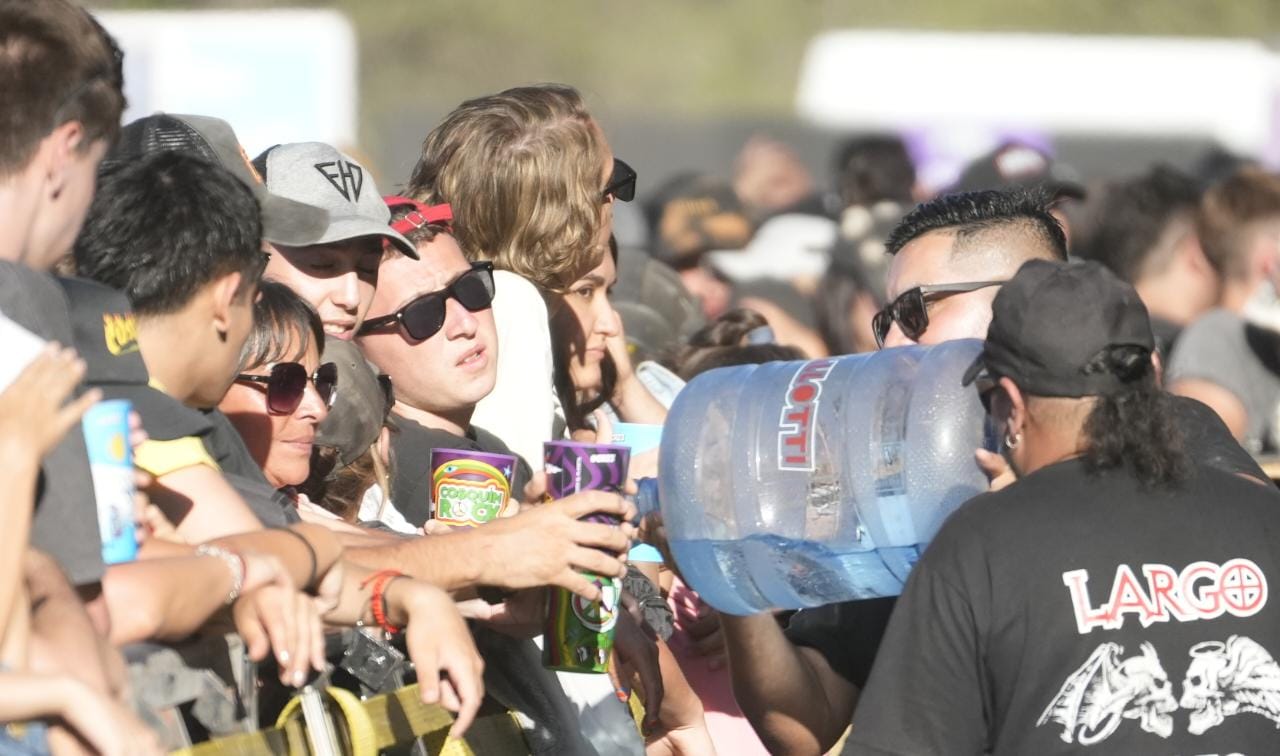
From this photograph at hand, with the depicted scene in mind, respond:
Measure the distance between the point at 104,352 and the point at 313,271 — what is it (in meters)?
1.55

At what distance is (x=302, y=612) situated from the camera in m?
3.43

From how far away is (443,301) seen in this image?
5090 mm

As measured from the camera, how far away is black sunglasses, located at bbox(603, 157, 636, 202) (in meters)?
5.54

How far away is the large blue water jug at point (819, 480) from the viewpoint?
14.1 ft

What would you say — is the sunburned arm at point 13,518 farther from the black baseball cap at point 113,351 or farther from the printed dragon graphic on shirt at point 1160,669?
the printed dragon graphic on shirt at point 1160,669

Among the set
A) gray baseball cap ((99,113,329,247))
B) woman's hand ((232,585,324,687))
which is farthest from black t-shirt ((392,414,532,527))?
woman's hand ((232,585,324,687))

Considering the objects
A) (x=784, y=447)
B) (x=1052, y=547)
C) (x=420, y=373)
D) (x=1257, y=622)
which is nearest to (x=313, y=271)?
(x=420, y=373)

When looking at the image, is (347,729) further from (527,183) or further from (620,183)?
(620,183)

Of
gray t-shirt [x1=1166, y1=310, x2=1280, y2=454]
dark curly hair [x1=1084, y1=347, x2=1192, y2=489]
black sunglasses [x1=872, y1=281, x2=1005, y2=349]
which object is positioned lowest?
gray t-shirt [x1=1166, y1=310, x2=1280, y2=454]

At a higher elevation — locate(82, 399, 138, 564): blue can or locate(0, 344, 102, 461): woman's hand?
locate(0, 344, 102, 461): woman's hand

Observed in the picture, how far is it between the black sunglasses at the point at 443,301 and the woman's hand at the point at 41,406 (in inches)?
83.7

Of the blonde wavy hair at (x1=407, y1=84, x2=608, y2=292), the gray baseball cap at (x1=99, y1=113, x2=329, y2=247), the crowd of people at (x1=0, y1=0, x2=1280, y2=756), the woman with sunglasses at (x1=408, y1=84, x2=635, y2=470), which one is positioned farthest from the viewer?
the blonde wavy hair at (x1=407, y1=84, x2=608, y2=292)

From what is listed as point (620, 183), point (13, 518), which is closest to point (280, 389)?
point (620, 183)

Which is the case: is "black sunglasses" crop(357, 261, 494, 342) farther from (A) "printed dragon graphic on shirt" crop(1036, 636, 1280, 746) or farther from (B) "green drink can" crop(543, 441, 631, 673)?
(A) "printed dragon graphic on shirt" crop(1036, 636, 1280, 746)
